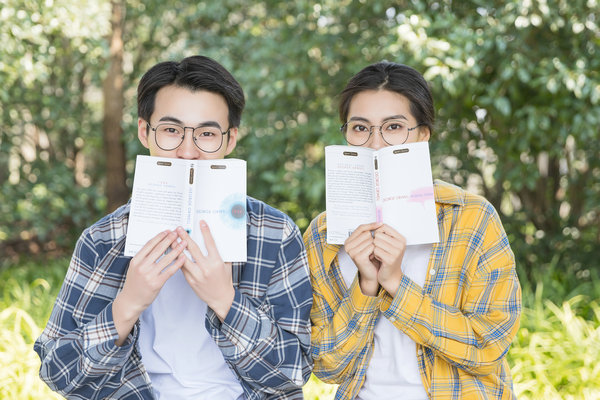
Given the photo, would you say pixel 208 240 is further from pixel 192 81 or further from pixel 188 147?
pixel 192 81

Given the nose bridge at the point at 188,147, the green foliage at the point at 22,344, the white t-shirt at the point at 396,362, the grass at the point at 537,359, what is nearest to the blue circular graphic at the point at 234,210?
the nose bridge at the point at 188,147

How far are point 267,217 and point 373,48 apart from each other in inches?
126

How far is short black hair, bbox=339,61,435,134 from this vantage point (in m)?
2.19

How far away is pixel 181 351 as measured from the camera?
2027mm

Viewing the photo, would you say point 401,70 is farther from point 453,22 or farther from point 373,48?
point 373,48

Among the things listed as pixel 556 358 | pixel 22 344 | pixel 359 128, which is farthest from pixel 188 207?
pixel 556 358

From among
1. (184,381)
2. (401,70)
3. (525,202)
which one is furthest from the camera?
(525,202)

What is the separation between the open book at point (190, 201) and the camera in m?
1.78

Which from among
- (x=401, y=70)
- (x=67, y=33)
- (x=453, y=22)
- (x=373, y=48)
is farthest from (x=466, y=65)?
(x=67, y=33)

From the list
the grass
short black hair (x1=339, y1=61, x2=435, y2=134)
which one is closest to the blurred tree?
the grass

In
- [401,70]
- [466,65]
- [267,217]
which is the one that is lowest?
[267,217]

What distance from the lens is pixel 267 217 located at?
2107 millimetres

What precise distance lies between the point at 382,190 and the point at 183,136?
67 cm

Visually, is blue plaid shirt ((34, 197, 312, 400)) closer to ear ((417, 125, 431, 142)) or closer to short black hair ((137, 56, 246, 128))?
short black hair ((137, 56, 246, 128))
